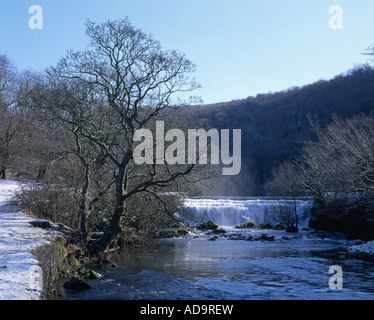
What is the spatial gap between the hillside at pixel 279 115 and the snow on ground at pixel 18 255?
55400 millimetres

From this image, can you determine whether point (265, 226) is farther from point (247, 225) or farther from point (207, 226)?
point (207, 226)

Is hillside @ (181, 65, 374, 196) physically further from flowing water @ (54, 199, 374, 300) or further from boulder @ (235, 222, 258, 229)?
flowing water @ (54, 199, 374, 300)

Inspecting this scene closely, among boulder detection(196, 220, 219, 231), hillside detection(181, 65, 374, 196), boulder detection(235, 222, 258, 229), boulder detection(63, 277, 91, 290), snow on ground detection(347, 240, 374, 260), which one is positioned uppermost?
hillside detection(181, 65, 374, 196)

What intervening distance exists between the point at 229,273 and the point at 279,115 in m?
92.2

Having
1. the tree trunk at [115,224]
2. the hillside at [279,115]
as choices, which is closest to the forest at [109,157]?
the tree trunk at [115,224]

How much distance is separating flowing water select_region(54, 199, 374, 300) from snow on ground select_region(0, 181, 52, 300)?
1.38m

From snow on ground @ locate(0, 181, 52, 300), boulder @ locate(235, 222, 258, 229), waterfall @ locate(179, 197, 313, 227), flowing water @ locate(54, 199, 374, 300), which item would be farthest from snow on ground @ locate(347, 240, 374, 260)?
waterfall @ locate(179, 197, 313, 227)

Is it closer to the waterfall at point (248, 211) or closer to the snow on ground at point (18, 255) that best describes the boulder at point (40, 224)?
the snow on ground at point (18, 255)

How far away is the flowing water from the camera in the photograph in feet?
34.6

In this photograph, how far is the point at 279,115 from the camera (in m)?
102

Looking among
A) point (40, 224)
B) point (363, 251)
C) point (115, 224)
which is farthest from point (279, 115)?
point (40, 224)

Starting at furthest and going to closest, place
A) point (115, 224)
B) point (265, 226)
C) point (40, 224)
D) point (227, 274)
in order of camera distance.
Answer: point (265, 226) → point (115, 224) → point (40, 224) → point (227, 274)
